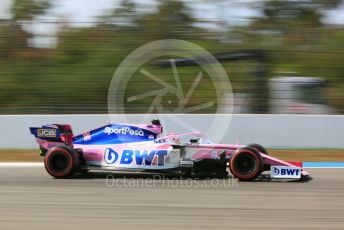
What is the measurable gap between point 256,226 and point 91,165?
3.60 metres

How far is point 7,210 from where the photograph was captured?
241 inches

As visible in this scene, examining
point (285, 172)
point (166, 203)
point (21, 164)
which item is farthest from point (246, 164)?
point (21, 164)

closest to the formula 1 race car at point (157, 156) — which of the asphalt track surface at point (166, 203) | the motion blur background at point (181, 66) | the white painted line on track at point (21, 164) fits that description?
the asphalt track surface at point (166, 203)

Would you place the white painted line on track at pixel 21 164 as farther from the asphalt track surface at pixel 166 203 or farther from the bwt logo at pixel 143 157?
the bwt logo at pixel 143 157

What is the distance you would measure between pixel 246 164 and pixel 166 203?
180 centimetres

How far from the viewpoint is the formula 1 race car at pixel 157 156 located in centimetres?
784

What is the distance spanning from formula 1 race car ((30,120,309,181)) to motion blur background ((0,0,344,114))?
542cm

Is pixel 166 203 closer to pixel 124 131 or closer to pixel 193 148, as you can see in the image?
pixel 193 148

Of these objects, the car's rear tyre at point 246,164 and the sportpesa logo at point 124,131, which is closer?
the car's rear tyre at point 246,164

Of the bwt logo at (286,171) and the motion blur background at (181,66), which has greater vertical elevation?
the motion blur background at (181,66)

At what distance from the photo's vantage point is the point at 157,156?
7898mm

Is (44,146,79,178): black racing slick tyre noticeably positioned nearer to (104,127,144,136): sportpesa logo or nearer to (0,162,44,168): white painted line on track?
(104,127,144,136): sportpesa logo

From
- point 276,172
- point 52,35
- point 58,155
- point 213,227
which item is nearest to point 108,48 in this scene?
point 52,35

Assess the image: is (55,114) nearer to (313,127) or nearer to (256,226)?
(313,127)
